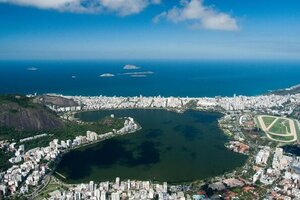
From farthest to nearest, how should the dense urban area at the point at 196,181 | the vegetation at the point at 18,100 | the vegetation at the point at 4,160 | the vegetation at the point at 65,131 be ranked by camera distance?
the vegetation at the point at 18,100 → the vegetation at the point at 65,131 → the vegetation at the point at 4,160 → the dense urban area at the point at 196,181

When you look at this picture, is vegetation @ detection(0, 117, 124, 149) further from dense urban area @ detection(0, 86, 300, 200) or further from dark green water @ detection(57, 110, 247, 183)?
dark green water @ detection(57, 110, 247, 183)

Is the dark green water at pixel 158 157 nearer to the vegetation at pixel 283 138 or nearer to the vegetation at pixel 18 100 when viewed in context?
the vegetation at pixel 283 138

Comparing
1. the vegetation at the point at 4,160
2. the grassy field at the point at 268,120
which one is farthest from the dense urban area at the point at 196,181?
the vegetation at the point at 4,160

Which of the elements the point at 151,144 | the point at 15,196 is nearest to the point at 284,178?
the point at 151,144

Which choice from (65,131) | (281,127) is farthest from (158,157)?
(281,127)

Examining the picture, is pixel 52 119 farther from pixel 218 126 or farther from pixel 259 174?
pixel 259 174

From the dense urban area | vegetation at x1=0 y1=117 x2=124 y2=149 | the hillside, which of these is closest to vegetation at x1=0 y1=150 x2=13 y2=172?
the dense urban area
